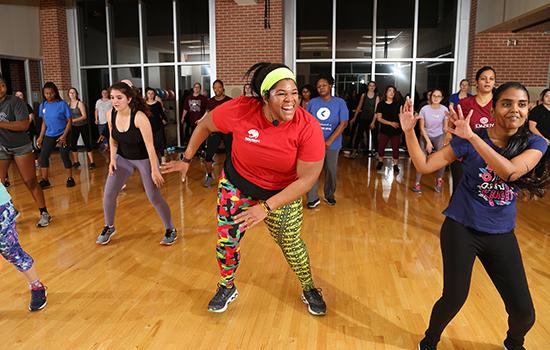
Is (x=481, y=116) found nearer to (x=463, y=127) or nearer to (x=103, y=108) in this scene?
(x=463, y=127)

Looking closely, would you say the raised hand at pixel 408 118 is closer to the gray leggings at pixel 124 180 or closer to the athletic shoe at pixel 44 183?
the gray leggings at pixel 124 180

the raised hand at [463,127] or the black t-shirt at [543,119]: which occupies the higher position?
the raised hand at [463,127]

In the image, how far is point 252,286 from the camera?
3479 millimetres

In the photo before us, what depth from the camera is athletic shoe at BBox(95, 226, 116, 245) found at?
14.7 ft

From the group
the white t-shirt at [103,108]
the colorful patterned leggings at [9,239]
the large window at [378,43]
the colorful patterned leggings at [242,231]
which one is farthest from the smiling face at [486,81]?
the white t-shirt at [103,108]

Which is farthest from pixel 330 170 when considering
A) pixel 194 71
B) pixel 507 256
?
pixel 194 71

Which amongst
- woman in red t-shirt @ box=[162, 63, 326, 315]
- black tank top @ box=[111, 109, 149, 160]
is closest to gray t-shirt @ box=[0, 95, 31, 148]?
black tank top @ box=[111, 109, 149, 160]

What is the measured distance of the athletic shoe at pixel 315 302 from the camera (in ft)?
9.88

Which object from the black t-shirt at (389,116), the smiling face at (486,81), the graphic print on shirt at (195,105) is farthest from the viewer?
the graphic print on shirt at (195,105)

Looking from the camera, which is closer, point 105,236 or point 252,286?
point 252,286

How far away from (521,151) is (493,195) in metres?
0.24

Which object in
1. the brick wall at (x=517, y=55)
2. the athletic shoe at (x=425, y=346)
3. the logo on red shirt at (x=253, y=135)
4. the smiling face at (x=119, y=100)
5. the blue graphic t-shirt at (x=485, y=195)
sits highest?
the brick wall at (x=517, y=55)

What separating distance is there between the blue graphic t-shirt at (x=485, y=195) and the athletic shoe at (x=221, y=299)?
5.35 ft

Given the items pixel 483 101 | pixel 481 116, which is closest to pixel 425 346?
pixel 481 116
